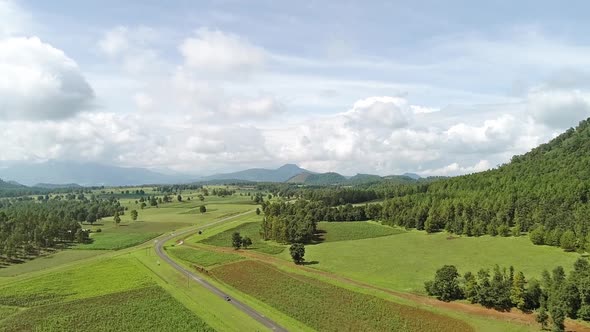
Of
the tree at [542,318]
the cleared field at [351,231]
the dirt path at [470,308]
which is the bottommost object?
the dirt path at [470,308]

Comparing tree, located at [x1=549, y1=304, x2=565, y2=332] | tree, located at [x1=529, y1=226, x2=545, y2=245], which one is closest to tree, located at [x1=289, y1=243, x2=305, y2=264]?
tree, located at [x1=549, y1=304, x2=565, y2=332]

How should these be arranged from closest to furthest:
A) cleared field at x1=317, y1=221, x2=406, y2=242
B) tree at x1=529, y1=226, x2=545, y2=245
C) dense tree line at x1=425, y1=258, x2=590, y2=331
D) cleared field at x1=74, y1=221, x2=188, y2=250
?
1. dense tree line at x1=425, y1=258, x2=590, y2=331
2. tree at x1=529, y1=226, x2=545, y2=245
3. cleared field at x1=74, y1=221, x2=188, y2=250
4. cleared field at x1=317, y1=221, x2=406, y2=242

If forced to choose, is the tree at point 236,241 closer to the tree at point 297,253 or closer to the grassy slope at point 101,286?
the grassy slope at point 101,286

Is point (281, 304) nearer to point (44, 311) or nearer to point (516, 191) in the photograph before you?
point (44, 311)

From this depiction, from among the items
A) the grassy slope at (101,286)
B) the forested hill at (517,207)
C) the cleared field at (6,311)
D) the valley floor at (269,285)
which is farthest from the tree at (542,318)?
the cleared field at (6,311)

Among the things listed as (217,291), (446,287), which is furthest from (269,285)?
(446,287)

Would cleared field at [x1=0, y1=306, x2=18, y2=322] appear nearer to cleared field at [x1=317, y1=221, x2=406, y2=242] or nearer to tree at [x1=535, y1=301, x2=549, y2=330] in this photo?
tree at [x1=535, y1=301, x2=549, y2=330]
